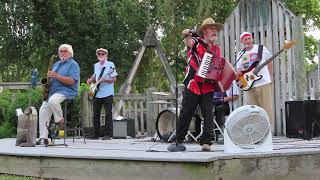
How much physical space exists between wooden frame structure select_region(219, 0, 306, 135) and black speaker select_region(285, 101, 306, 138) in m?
0.34

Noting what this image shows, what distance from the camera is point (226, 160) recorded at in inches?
197

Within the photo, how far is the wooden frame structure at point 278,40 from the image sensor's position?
850 centimetres

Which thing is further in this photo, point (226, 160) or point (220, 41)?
point (220, 41)

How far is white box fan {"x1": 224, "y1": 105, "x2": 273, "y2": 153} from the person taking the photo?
554cm

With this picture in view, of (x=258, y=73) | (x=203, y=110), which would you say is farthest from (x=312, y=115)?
(x=203, y=110)

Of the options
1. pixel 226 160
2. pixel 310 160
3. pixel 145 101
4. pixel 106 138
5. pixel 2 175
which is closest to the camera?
pixel 226 160

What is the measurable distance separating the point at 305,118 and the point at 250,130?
253cm

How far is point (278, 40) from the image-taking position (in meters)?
8.77

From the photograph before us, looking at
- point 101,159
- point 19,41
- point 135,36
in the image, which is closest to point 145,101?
point 101,159

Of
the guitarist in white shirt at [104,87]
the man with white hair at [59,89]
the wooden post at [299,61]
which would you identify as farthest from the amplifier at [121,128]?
the wooden post at [299,61]

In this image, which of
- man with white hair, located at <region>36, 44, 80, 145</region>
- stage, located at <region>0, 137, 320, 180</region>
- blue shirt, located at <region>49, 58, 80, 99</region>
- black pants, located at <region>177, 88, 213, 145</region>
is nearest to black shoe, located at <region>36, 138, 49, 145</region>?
man with white hair, located at <region>36, 44, 80, 145</region>

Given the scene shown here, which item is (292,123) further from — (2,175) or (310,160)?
(2,175)

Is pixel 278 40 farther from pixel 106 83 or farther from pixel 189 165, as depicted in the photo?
pixel 189 165

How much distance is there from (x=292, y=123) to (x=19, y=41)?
17.3 meters
